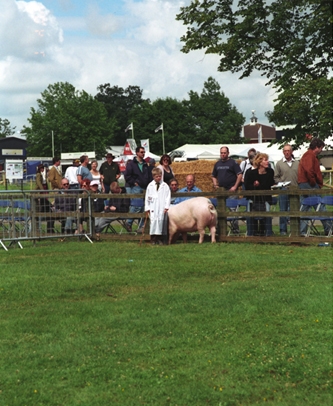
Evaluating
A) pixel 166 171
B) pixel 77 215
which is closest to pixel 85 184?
pixel 77 215

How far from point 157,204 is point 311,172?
3304 millimetres

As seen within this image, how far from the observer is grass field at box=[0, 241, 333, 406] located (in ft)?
20.2

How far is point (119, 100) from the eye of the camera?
5979 inches

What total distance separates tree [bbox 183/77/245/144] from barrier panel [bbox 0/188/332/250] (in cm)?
10738

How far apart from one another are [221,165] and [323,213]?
3.65 meters

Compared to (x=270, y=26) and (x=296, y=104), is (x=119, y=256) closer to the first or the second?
(x=296, y=104)

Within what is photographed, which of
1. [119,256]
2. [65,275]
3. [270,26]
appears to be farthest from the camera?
[270,26]

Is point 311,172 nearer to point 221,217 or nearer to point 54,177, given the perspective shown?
point 221,217

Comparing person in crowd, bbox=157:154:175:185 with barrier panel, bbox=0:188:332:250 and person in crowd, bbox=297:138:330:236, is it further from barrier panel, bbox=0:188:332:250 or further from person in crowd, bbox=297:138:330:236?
Result: person in crowd, bbox=297:138:330:236

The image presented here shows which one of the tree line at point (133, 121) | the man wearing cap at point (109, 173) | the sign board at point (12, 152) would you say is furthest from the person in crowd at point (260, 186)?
the sign board at point (12, 152)

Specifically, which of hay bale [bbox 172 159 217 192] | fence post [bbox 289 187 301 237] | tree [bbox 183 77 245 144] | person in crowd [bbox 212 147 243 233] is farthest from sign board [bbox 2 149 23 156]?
fence post [bbox 289 187 301 237]

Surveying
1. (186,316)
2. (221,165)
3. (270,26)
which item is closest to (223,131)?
(270,26)

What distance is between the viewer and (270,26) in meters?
26.8

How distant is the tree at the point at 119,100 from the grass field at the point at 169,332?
5449 inches
